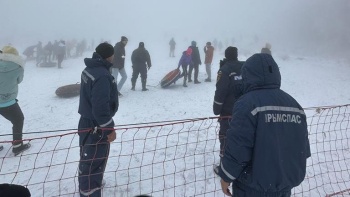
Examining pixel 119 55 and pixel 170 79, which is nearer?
pixel 119 55

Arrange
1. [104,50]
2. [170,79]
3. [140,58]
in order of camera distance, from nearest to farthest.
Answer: [104,50] → [140,58] → [170,79]

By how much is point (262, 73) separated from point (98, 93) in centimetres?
206

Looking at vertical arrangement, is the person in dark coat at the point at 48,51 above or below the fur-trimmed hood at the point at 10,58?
below

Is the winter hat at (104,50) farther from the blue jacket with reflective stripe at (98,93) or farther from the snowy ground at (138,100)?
the snowy ground at (138,100)

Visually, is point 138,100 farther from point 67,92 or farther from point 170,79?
point 67,92

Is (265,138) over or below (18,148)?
over

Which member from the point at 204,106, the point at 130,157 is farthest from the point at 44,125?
the point at 204,106

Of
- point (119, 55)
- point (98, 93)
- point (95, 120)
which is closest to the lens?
point (98, 93)

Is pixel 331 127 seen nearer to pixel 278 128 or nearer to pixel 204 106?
pixel 204 106

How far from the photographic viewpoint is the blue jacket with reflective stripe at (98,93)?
10.9ft

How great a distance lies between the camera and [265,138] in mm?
2094

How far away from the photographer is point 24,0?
99.6m

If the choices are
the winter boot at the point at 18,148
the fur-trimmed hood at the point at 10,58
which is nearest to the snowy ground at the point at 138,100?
the winter boot at the point at 18,148

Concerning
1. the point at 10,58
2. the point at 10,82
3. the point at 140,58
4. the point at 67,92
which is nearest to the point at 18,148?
the point at 10,82
